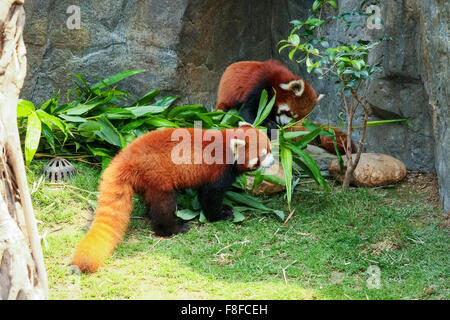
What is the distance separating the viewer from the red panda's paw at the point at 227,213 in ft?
15.3

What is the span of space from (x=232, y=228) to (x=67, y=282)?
5.07 feet

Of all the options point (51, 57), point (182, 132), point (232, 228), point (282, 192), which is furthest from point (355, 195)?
point (51, 57)

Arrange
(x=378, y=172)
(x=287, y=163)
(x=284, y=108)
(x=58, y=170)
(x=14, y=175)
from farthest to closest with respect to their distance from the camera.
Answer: (x=284, y=108) → (x=378, y=172) → (x=58, y=170) → (x=287, y=163) → (x=14, y=175)

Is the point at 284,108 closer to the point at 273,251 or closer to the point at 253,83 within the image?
the point at 253,83

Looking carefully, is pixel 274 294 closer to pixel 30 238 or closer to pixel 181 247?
pixel 181 247

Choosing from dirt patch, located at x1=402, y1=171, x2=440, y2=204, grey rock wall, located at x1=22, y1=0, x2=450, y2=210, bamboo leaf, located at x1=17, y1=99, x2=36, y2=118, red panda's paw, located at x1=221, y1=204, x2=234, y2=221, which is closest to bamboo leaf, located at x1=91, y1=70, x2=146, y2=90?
grey rock wall, located at x1=22, y1=0, x2=450, y2=210

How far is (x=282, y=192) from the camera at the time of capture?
5254 mm

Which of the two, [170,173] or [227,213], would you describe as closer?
[170,173]

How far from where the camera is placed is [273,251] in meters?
4.11

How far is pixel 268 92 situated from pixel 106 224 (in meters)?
2.64

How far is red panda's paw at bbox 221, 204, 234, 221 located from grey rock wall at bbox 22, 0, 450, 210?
1917 millimetres

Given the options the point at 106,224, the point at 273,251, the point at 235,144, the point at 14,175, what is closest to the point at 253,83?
the point at 235,144

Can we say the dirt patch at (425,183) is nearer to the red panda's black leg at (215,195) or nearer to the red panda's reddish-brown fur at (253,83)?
the red panda's reddish-brown fur at (253,83)

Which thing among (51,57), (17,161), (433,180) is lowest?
(433,180)
